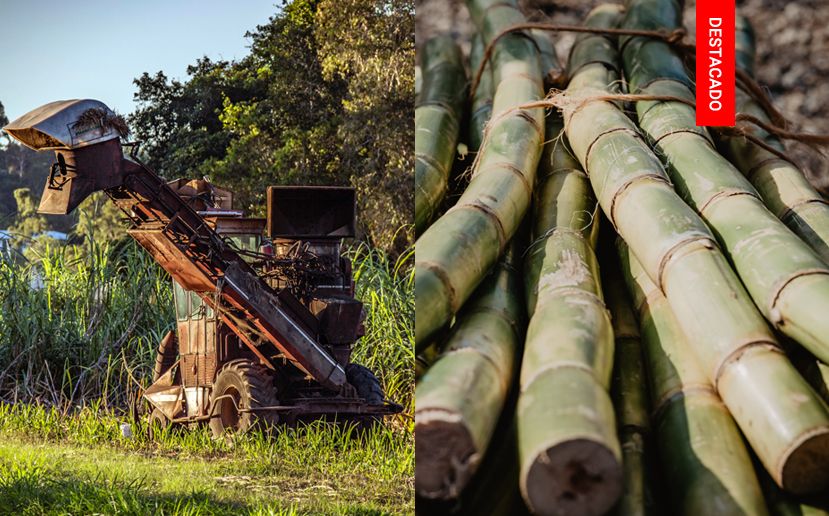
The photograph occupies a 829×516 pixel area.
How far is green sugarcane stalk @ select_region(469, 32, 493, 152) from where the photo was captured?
168 centimetres

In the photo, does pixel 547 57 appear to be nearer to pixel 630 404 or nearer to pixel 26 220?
pixel 630 404

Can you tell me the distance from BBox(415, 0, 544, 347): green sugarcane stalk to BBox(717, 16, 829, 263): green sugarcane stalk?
1.21 feet

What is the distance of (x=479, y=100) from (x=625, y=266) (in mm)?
511

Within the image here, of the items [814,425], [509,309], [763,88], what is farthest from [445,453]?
[763,88]

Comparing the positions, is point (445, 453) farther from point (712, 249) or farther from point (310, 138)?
point (310, 138)

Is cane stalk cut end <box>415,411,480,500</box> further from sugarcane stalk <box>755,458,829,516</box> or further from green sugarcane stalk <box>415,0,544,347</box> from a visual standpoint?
sugarcane stalk <box>755,458,829,516</box>

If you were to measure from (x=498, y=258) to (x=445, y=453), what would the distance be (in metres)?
0.37

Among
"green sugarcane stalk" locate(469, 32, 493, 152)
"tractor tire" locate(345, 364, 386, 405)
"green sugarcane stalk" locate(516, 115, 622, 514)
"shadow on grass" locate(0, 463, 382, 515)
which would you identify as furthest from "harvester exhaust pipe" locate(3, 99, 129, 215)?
"green sugarcane stalk" locate(516, 115, 622, 514)

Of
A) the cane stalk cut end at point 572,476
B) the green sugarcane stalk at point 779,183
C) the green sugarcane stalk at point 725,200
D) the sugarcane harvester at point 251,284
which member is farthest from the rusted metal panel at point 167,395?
the cane stalk cut end at point 572,476

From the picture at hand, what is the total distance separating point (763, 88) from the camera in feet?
5.97

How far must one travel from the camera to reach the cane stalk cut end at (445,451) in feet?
3.33

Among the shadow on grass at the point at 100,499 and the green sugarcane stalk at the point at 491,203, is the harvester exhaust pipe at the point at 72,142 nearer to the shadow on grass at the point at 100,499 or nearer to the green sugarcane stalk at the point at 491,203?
the shadow on grass at the point at 100,499

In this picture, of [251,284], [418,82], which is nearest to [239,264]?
[251,284]

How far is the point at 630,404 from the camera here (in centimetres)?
120
